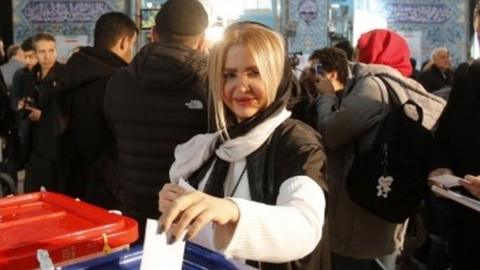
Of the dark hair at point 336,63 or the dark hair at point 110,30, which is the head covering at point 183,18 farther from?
the dark hair at point 336,63

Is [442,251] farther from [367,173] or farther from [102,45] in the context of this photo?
[102,45]

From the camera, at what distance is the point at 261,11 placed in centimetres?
877

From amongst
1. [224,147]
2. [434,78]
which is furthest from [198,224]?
[434,78]

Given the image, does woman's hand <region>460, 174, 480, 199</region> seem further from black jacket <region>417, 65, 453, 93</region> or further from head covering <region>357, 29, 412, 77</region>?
black jacket <region>417, 65, 453, 93</region>

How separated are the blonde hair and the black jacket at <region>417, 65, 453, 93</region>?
537 centimetres

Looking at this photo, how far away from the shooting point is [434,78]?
6.75 m

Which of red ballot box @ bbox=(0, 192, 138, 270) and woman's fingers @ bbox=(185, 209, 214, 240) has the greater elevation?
woman's fingers @ bbox=(185, 209, 214, 240)

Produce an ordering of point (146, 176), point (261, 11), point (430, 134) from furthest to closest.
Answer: point (261, 11)
point (430, 134)
point (146, 176)

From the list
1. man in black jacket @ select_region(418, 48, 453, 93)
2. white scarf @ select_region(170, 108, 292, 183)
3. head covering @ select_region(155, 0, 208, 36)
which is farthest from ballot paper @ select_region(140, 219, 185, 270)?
man in black jacket @ select_region(418, 48, 453, 93)

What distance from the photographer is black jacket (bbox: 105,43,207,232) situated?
2.24m

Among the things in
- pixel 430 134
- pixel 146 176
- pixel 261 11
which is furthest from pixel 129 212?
pixel 261 11

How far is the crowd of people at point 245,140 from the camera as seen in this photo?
1.32 meters

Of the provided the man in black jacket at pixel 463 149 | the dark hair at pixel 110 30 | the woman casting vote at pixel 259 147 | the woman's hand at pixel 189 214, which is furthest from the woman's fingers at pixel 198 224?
the dark hair at pixel 110 30

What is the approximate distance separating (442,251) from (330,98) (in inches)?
32.6
